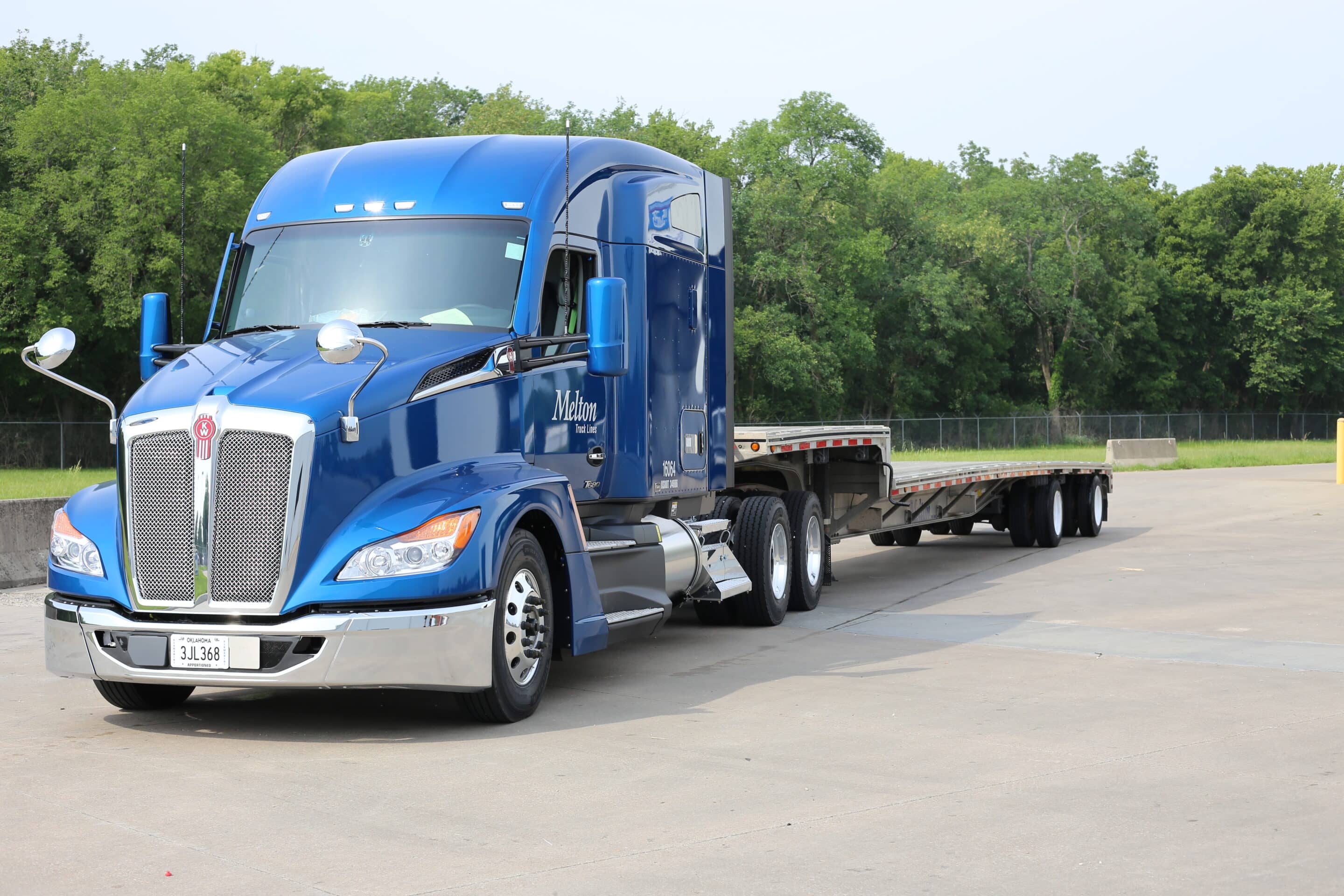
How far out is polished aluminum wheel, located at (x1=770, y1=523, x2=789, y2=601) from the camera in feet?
40.2

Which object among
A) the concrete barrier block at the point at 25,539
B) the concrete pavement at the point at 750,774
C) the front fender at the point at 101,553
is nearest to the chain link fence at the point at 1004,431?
the concrete barrier block at the point at 25,539

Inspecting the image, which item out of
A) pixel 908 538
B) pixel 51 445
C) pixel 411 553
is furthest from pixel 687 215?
pixel 51 445

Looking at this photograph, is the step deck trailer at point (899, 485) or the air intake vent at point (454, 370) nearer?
the air intake vent at point (454, 370)

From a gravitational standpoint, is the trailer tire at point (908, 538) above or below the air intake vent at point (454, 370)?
below

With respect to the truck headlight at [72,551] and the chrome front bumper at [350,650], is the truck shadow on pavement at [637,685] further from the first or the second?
the truck headlight at [72,551]

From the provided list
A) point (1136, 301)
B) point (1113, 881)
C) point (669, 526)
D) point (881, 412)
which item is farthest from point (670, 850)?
point (1136, 301)

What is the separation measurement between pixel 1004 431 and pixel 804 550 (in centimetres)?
5370

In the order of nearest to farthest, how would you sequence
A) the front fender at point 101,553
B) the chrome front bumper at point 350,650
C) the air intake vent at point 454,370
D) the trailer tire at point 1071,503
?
the chrome front bumper at point 350,650
the front fender at point 101,553
the air intake vent at point 454,370
the trailer tire at point 1071,503

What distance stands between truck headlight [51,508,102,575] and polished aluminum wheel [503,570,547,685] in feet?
6.90

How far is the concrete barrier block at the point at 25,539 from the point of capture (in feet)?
50.0

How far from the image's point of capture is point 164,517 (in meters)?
7.55

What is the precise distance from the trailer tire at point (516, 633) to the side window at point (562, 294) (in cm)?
143

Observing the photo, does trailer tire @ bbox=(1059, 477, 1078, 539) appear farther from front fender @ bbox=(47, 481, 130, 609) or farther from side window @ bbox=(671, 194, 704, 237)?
front fender @ bbox=(47, 481, 130, 609)

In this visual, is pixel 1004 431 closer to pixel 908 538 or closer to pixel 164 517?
pixel 908 538
